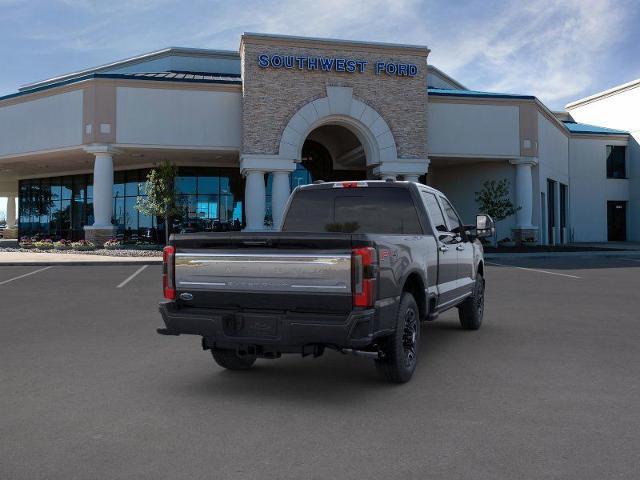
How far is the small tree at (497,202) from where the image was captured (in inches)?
1190

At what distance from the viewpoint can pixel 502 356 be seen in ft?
22.4

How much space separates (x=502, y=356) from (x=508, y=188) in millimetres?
27319

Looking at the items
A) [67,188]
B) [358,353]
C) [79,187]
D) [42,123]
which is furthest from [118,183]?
[358,353]

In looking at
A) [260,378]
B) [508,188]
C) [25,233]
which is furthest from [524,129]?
[25,233]

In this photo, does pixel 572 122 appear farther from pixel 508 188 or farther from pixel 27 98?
pixel 27 98

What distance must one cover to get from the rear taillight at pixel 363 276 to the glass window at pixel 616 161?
42.2 m

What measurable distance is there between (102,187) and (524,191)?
21.6 metres

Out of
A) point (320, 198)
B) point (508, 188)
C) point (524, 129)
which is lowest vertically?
point (320, 198)

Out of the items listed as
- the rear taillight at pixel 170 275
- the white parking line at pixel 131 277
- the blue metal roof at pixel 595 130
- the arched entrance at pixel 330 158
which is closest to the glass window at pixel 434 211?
the rear taillight at pixel 170 275

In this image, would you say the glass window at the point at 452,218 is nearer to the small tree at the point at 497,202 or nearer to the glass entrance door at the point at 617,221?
the small tree at the point at 497,202

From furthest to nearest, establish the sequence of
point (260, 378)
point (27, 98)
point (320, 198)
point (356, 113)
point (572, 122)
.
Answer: point (572, 122) → point (27, 98) → point (356, 113) → point (320, 198) → point (260, 378)

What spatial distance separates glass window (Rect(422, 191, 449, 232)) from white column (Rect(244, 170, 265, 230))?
20.3 m

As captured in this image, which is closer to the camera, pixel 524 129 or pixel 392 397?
pixel 392 397

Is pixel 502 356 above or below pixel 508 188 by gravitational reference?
below
